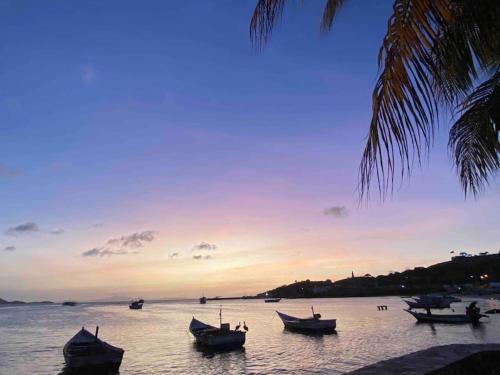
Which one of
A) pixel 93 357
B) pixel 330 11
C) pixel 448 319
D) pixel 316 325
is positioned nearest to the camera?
pixel 330 11

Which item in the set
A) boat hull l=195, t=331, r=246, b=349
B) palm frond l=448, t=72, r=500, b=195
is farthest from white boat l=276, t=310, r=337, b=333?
palm frond l=448, t=72, r=500, b=195

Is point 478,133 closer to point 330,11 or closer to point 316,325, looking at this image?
point 330,11

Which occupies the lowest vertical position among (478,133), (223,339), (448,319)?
(448,319)

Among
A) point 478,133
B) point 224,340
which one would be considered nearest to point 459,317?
point 224,340

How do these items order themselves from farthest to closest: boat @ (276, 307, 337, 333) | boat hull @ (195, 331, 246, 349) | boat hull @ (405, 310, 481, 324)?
boat @ (276, 307, 337, 333) < boat hull @ (405, 310, 481, 324) < boat hull @ (195, 331, 246, 349)

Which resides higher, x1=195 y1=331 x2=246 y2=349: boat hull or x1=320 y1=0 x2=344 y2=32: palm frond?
x1=320 y1=0 x2=344 y2=32: palm frond

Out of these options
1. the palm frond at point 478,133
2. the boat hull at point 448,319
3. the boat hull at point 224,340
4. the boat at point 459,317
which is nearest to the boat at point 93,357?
the boat hull at point 224,340

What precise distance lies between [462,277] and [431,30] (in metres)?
224

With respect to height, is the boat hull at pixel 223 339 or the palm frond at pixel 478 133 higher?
the palm frond at pixel 478 133

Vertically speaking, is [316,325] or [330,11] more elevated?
[330,11]

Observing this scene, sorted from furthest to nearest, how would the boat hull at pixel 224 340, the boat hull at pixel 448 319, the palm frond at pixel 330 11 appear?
the boat hull at pixel 448 319 < the boat hull at pixel 224 340 < the palm frond at pixel 330 11

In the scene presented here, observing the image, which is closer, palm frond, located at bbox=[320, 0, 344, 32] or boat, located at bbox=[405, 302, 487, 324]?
palm frond, located at bbox=[320, 0, 344, 32]

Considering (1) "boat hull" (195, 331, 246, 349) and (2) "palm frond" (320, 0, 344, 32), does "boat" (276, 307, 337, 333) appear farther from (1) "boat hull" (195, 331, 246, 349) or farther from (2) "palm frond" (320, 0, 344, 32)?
(2) "palm frond" (320, 0, 344, 32)

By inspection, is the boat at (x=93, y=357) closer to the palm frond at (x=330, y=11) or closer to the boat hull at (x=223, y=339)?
the boat hull at (x=223, y=339)
